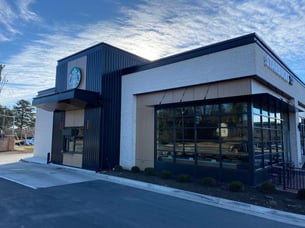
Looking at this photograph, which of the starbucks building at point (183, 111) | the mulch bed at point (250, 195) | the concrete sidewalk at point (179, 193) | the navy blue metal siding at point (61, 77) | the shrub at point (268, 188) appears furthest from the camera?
the navy blue metal siding at point (61, 77)

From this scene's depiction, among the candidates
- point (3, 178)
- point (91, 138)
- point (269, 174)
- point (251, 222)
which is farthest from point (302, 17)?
point (3, 178)

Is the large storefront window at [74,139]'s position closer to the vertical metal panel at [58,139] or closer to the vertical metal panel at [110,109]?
the vertical metal panel at [58,139]

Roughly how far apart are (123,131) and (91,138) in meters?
2.06

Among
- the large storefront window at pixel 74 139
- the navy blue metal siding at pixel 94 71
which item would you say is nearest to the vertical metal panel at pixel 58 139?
the large storefront window at pixel 74 139

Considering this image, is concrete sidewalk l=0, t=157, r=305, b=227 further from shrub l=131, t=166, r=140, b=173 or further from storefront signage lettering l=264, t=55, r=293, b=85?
storefront signage lettering l=264, t=55, r=293, b=85

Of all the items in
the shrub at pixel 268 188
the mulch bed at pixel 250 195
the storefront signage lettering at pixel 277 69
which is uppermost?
the storefront signage lettering at pixel 277 69

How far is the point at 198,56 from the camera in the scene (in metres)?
11.5

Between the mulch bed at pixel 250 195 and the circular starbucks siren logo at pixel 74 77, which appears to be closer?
the mulch bed at pixel 250 195

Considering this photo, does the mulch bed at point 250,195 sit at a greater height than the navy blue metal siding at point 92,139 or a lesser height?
lesser

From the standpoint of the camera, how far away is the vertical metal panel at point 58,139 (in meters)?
17.0

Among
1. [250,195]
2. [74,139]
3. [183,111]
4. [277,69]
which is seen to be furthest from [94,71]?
[250,195]

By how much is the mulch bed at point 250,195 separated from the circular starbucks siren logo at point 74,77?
28.9 ft

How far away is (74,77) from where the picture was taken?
16484mm

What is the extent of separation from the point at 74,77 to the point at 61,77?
203cm
